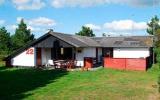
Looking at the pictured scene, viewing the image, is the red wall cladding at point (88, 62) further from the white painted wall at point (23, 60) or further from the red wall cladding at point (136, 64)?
the white painted wall at point (23, 60)

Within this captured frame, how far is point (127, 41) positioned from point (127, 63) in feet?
32.2

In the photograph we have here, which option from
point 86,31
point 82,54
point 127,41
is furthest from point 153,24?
point 86,31

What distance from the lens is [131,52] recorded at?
4450 centimetres

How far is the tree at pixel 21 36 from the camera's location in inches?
2726

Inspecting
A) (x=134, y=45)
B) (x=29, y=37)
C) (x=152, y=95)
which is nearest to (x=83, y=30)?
(x=29, y=37)

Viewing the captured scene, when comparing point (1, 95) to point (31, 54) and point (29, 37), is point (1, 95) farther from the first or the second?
point (29, 37)

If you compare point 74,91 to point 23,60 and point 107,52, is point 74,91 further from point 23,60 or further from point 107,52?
point 107,52

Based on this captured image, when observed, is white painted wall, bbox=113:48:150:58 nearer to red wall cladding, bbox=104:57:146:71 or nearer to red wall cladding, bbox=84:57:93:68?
red wall cladding, bbox=104:57:146:71

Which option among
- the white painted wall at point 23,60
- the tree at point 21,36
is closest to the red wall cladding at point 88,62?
the white painted wall at point 23,60

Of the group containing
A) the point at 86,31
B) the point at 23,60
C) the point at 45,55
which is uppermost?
the point at 86,31

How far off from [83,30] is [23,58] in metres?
40.3

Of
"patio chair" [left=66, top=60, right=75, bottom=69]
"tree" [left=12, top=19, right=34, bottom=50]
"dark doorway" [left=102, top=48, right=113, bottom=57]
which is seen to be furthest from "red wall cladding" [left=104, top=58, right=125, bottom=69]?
"tree" [left=12, top=19, right=34, bottom=50]

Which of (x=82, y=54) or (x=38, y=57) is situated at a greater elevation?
(x=82, y=54)

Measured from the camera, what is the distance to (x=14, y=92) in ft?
67.8
